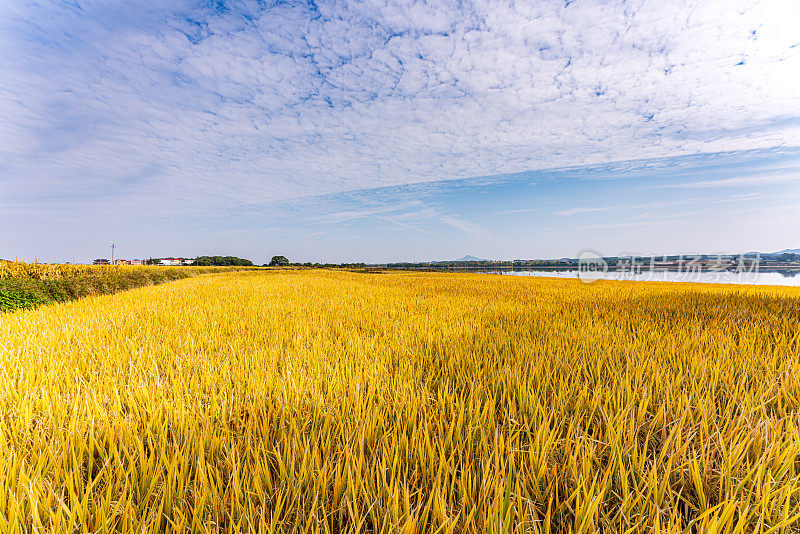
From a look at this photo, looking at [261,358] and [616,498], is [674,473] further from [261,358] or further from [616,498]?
[261,358]

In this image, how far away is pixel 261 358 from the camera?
2.37 meters

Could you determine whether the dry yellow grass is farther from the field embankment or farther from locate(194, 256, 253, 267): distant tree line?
locate(194, 256, 253, 267): distant tree line

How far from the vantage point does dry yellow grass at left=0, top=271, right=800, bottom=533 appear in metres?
0.92

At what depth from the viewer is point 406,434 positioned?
1299 millimetres

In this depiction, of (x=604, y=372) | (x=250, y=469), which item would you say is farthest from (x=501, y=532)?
(x=604, y=372)

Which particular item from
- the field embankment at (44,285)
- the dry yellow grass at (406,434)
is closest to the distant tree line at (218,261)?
the field embankment at (44,285)

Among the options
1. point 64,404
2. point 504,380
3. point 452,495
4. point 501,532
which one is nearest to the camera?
point 501,532

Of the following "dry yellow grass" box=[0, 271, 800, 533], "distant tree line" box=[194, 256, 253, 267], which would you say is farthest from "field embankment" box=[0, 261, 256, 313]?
"distant tree line" box=[194, 256, 253, 267]

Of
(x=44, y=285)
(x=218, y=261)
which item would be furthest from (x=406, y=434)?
(x=218, y=261)

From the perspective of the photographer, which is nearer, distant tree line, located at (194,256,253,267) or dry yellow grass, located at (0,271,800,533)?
dry yellow grass, located at (0,271,800,533)

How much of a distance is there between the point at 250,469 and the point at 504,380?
138 centimetres

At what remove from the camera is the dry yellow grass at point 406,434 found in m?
0.92

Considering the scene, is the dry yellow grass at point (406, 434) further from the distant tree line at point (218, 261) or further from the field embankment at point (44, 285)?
the distant tree line at point (218, 261)

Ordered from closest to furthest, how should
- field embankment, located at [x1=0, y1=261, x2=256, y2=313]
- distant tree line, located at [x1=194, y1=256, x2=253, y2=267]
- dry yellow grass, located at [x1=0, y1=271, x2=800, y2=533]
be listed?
dry yellow grass, located at [x1=0, y1=271, x2=800, y2=533] < field embankment, located at [x1=0, y1=261, x2=256, y2=313] < distant tree line, located at [x1=194, y1=256, x2=253, y2=267]
